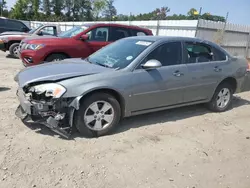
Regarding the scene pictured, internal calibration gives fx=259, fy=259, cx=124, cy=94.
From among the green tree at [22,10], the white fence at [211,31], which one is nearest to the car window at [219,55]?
the white fence at [211,31]

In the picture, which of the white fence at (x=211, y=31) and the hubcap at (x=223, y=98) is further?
the white fence at (x=211, y=31)

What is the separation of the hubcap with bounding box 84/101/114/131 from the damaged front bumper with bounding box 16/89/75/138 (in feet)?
0.89

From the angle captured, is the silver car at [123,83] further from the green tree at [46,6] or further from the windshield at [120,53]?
the green tree at [46,6]

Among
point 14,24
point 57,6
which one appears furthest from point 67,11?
point 14,24

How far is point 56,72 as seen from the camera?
398 centimetres

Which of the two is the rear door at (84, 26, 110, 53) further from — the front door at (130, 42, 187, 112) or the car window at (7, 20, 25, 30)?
the car window at (7, 20, 25, 30)

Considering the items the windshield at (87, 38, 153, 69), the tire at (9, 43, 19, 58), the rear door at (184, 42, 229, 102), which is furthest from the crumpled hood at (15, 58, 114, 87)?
the tire at (9, 43, 19, 58)

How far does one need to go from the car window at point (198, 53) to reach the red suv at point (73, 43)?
3.88 meters

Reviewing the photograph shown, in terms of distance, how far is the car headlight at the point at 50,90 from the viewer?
3.68 metres

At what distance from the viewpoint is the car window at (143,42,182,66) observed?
4.56m

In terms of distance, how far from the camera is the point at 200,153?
3.80 meters

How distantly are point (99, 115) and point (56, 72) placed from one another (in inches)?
36.8

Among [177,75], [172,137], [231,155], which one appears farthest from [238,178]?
[177,75]

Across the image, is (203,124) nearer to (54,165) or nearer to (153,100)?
(153,100)
